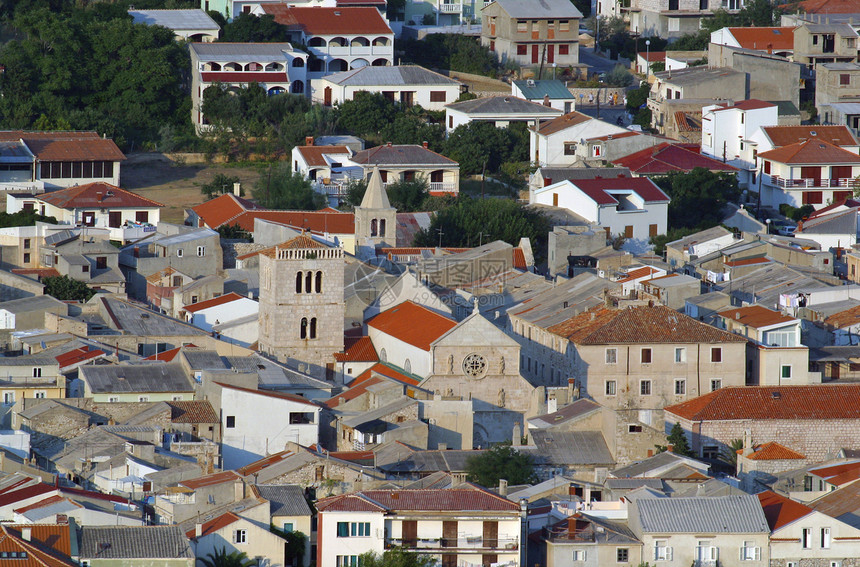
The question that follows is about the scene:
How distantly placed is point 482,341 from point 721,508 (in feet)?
54.3

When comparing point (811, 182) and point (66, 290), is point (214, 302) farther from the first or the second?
point (811, 182)

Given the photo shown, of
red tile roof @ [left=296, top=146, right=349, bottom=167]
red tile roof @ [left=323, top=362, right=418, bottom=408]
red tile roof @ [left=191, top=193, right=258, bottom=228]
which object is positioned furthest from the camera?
red tile roof @ [left=296, top=146, right=349, bottom=167]

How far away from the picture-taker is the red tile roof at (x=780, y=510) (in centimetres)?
5628

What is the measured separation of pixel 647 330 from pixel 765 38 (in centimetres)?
5493

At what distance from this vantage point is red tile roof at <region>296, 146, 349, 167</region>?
336ft

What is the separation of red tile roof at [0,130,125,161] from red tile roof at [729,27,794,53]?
38.4 m

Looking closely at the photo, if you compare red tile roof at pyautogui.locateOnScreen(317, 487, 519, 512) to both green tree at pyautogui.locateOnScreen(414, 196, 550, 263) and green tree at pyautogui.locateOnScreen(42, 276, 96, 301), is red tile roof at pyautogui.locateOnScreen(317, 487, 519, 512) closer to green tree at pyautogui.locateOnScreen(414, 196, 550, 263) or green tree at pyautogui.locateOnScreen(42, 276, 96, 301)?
green tree at pyautogui.locateOnScreen(42, 276, 96, 301)

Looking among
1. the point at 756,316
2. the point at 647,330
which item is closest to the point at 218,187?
the point at 756,316

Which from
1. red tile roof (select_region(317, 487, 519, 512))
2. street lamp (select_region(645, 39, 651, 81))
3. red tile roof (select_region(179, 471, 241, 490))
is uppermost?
street lamp (select_region(645, 39, 651, 81))

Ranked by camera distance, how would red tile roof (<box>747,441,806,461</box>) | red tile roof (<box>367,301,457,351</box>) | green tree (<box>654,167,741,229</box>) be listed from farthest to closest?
green tree (<box>654,167,741,229</box>) < red tile roof (<box>367,301,457,351</box>) < red tile roof (<box>747,441,806,461</box>)

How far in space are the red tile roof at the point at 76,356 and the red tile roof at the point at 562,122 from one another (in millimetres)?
38262

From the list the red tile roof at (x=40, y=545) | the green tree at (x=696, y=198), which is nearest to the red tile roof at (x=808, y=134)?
the green tree at (x=696, y=198)

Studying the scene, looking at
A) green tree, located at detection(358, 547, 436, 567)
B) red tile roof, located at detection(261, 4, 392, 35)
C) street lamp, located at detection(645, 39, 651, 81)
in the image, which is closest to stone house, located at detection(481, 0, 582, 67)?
street lamp, located at detection(645, 39, 651, 81)

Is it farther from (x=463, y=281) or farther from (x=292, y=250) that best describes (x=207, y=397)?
(x=463, y=281)
